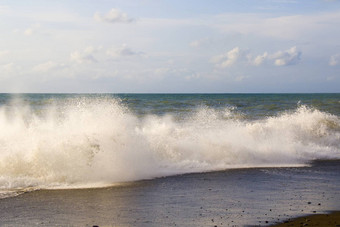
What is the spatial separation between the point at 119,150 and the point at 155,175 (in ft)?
4.16

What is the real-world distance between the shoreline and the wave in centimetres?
456

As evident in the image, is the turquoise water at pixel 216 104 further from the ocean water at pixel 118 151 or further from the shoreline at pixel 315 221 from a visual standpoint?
the shoreline at pixel 315 221

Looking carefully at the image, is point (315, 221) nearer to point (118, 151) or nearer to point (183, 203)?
point (183, 203)

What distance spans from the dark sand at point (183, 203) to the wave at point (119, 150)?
1.06 m

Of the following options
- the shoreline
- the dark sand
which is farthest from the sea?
the shoreline

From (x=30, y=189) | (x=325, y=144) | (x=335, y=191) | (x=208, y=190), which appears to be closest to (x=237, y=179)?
(x=208, y=190)

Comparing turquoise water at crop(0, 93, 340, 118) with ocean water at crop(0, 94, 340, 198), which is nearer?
ocean water at crop(0, 94, 340, 198)

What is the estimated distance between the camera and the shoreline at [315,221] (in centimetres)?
655

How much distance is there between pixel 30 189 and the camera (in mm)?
9000

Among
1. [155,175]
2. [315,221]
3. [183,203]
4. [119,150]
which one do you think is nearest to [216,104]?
[119,150]

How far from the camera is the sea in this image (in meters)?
7.14

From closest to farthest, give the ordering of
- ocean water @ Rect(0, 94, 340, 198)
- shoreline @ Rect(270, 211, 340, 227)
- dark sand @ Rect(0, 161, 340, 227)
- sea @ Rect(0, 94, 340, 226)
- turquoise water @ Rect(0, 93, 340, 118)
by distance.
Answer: shoreline @ Rect(270, 211, 340, 227) < dark sand @ Rect(0, 161, 340, 227) < sea @ Rect(0, 94, 340, 226) < ocean water @ Rect(0, 94, 340, 198) < turquoise water @ Rect(0, 93, 340, 118)

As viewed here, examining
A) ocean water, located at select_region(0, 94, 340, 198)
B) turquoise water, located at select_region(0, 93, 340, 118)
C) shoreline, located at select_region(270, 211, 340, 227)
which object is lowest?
shoreline, located at select_region(270, 211, 340, 227)

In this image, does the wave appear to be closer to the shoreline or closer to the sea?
the sea
